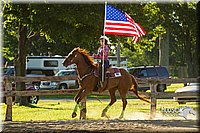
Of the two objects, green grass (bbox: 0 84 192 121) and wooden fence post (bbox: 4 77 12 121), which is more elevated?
wooden fence post (bbox: 4 77 12 121)

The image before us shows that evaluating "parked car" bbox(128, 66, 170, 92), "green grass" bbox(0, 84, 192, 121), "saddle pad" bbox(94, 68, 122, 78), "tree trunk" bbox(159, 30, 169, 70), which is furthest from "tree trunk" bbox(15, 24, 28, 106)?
"tree trunk" bbox(159, 30, 169, 70)

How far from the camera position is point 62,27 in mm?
21594

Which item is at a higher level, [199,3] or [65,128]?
[199,3]

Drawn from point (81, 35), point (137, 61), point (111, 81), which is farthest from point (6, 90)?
point (137, 61)

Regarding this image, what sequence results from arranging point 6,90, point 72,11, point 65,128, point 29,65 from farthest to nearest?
point 29,65 < point 72,11 < point 6,90 < point 65,128

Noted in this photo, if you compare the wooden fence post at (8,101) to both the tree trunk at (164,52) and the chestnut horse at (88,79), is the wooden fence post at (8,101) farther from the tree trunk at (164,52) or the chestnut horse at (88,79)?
the tree trunk at (164,52)

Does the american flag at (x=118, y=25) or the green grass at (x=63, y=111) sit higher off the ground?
the american flag at (x=118, y=25)

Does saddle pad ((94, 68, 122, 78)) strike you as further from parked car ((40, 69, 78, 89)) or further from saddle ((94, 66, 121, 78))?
parked car ((40, 69, 78, 89))

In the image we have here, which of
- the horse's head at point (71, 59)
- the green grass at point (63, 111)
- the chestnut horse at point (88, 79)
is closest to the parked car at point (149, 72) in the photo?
the green grass at point (63, 111)

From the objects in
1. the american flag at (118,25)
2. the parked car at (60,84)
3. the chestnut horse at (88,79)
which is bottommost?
the parked car at (60,84)

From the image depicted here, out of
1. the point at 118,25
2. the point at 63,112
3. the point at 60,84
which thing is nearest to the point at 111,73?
the point at 118,25

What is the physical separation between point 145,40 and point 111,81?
40.5ft

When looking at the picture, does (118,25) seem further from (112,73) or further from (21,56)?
(21,56)

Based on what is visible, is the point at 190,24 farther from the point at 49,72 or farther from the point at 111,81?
the point at 111,81
